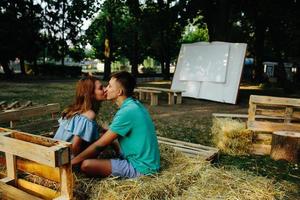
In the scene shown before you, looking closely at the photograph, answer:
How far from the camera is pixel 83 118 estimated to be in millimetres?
3904

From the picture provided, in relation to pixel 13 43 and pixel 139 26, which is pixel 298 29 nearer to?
pixel 139 26

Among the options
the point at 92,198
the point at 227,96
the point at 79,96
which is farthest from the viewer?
the point at 227,96

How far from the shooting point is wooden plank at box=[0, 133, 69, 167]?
295 centimetres

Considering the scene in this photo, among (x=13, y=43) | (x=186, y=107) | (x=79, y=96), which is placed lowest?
(x=186, y=107)

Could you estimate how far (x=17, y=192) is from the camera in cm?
354

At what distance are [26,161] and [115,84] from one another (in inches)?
51.7

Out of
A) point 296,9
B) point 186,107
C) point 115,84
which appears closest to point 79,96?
point 115,84

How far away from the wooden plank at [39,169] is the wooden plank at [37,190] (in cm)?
15

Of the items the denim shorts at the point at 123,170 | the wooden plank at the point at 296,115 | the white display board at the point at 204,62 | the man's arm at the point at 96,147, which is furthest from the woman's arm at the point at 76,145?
the white display board at the point at 204,62

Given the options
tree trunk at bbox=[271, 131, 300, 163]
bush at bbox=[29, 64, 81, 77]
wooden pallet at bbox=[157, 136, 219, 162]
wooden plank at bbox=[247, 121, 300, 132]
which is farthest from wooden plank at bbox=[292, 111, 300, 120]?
bush at bbox=[29, 64, 81, 77]

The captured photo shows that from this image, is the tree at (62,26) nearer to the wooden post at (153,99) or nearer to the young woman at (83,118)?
the wooden post at (153,99)

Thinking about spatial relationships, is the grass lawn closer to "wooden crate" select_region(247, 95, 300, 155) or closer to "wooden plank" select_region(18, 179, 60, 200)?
"wooden crate" select_region(247, 95, 300, 155)

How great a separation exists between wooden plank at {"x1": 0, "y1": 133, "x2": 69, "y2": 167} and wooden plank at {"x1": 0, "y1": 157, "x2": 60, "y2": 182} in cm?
23

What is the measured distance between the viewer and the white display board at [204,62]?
1605 centimetres
